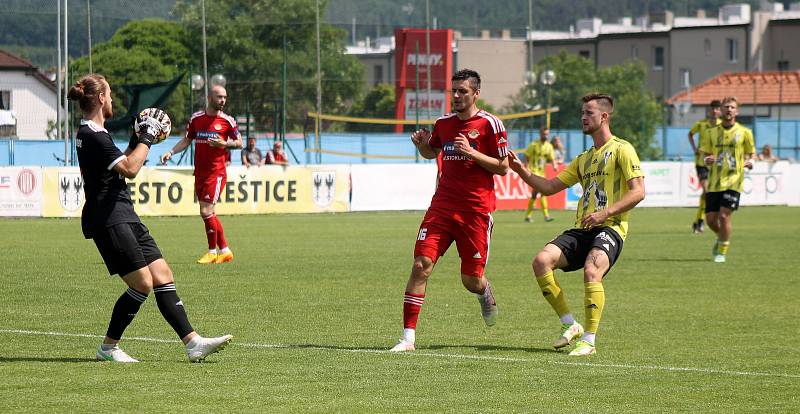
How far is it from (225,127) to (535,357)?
29.6ft

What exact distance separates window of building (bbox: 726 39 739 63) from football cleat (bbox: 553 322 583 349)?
86418 mm

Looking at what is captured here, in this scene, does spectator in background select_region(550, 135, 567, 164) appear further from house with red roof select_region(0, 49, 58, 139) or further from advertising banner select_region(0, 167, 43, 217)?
advertising banner select_region(0, 167, 43, 217)

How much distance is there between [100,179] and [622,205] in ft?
12.7

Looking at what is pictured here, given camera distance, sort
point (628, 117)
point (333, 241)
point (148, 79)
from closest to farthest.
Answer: point (333, 241)
point (148, 79)
point (628, 117)

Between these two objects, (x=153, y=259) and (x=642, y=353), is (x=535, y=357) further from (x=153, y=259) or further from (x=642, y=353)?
(x=153, y=259)

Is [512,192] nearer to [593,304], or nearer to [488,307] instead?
[488,307]

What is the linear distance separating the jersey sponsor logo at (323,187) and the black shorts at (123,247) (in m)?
23.8

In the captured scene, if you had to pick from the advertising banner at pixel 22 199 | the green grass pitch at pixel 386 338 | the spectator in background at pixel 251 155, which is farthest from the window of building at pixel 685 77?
the green grass pitch at pixel 386 338

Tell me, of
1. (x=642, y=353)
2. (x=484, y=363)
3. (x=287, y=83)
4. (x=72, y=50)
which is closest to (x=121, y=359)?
(x=484, y=363)

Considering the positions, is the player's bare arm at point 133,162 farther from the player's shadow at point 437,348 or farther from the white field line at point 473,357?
the player's shadow at point 437,348

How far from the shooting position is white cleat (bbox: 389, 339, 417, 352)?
985cm

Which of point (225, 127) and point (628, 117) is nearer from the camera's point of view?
point (225, 127)

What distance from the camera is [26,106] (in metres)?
34.5

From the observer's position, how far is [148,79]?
50625 mm
